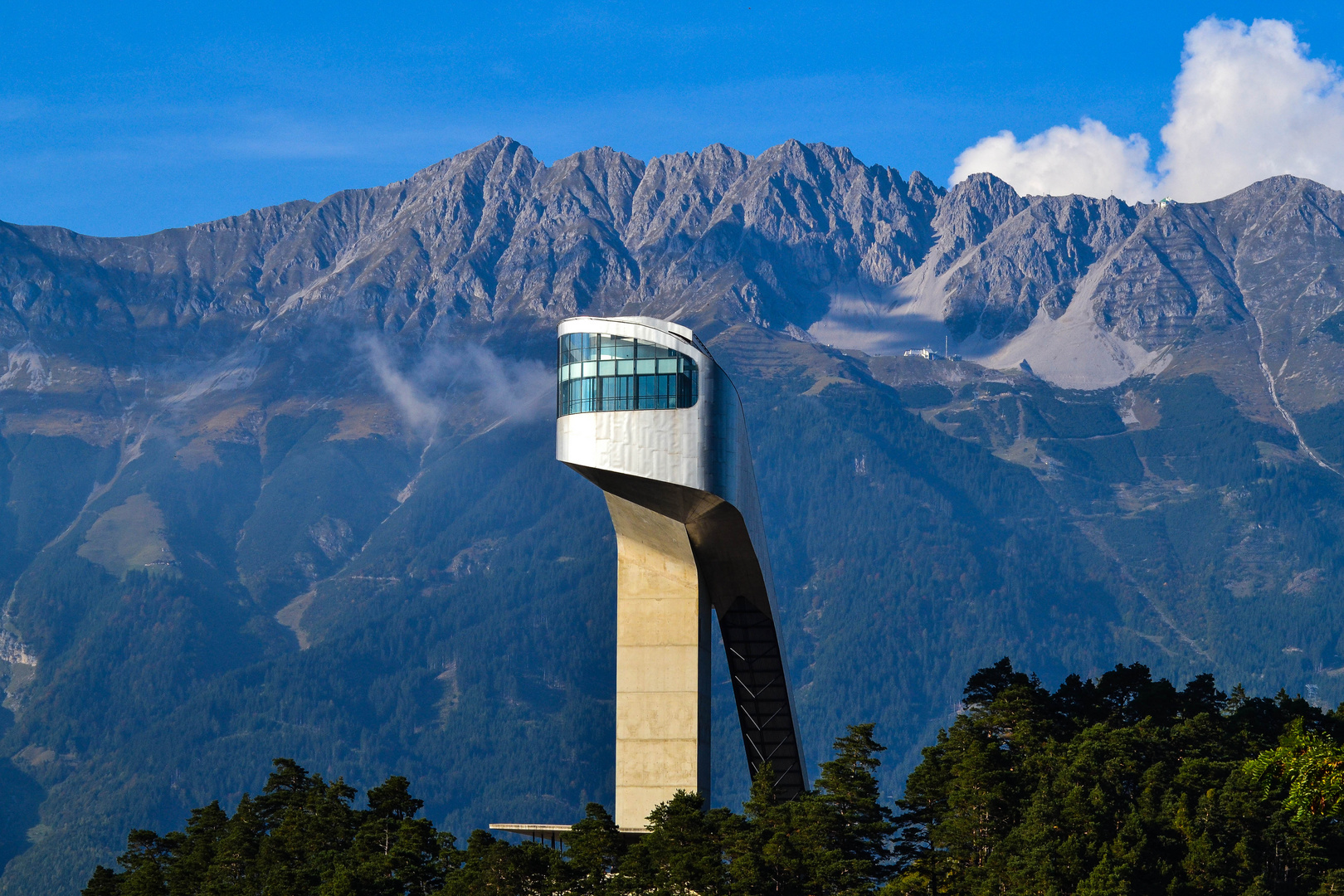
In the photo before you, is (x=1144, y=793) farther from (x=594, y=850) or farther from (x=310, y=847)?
(x=310, y=847)

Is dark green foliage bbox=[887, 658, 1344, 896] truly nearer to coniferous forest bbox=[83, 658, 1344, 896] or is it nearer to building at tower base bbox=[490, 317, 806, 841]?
coniferous forest bbox=[83, 658, 1344, 896]

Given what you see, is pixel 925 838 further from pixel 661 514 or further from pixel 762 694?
pixel 762 694

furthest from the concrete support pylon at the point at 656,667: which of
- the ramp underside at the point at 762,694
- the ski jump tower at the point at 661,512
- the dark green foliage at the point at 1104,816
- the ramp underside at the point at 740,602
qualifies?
the dark green foliage at the point at 1104,816

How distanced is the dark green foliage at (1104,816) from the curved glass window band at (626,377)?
21121 millimetres

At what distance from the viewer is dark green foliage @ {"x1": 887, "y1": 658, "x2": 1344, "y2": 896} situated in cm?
7050

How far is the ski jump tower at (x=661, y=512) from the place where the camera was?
85.2m

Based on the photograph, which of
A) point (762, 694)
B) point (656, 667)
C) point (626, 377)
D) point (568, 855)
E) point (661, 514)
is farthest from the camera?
point (762, 694)

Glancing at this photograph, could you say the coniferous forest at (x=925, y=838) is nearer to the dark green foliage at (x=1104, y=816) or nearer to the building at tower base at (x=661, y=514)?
the dark green foliage at (x=1104, y=816)

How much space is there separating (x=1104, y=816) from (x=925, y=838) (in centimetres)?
917

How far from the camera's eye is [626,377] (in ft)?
283

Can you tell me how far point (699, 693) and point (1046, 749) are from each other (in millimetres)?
16964

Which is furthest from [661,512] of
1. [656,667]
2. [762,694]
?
[762,694]

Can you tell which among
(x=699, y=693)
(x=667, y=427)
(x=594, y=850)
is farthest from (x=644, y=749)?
(x=667, y=427)

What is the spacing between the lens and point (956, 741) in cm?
8944
